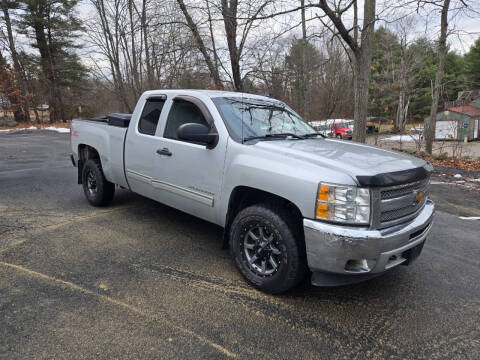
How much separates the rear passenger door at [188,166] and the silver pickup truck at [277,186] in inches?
0.5

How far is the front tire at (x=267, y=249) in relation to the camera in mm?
2697

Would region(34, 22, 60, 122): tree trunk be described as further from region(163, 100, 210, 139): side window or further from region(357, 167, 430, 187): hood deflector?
region(357, 167, 430, 187): hood deflector

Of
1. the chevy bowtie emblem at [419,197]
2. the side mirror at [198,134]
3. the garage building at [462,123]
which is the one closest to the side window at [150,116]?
the side mirror at [198,134]

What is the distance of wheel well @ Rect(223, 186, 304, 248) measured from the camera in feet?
9.30

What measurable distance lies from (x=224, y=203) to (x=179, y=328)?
4.01 ft

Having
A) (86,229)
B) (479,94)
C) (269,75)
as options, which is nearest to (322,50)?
(269,75)

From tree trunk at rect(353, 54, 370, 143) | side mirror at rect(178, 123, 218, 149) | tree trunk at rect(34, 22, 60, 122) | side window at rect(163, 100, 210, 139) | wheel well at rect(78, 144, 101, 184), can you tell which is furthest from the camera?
tree trunk at rect(34, 22, 60, 122)

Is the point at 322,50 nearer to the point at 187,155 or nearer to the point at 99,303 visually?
the point at 187,155

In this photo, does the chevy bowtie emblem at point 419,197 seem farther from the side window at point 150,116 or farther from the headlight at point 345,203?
the side window at point 150,116

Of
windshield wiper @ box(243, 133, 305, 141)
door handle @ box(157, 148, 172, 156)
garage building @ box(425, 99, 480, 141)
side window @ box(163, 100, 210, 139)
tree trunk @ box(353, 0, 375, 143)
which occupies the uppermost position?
tree trunk @ box(353, 0, 375, 143)

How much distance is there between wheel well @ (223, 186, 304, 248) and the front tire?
0.23 feet

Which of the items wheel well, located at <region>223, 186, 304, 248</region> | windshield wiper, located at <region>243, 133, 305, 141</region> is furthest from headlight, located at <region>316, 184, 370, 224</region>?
windshield wiper, located at <region>243, 133, 305, 141</region>

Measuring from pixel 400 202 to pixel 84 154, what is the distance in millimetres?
4993

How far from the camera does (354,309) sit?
110 inches
